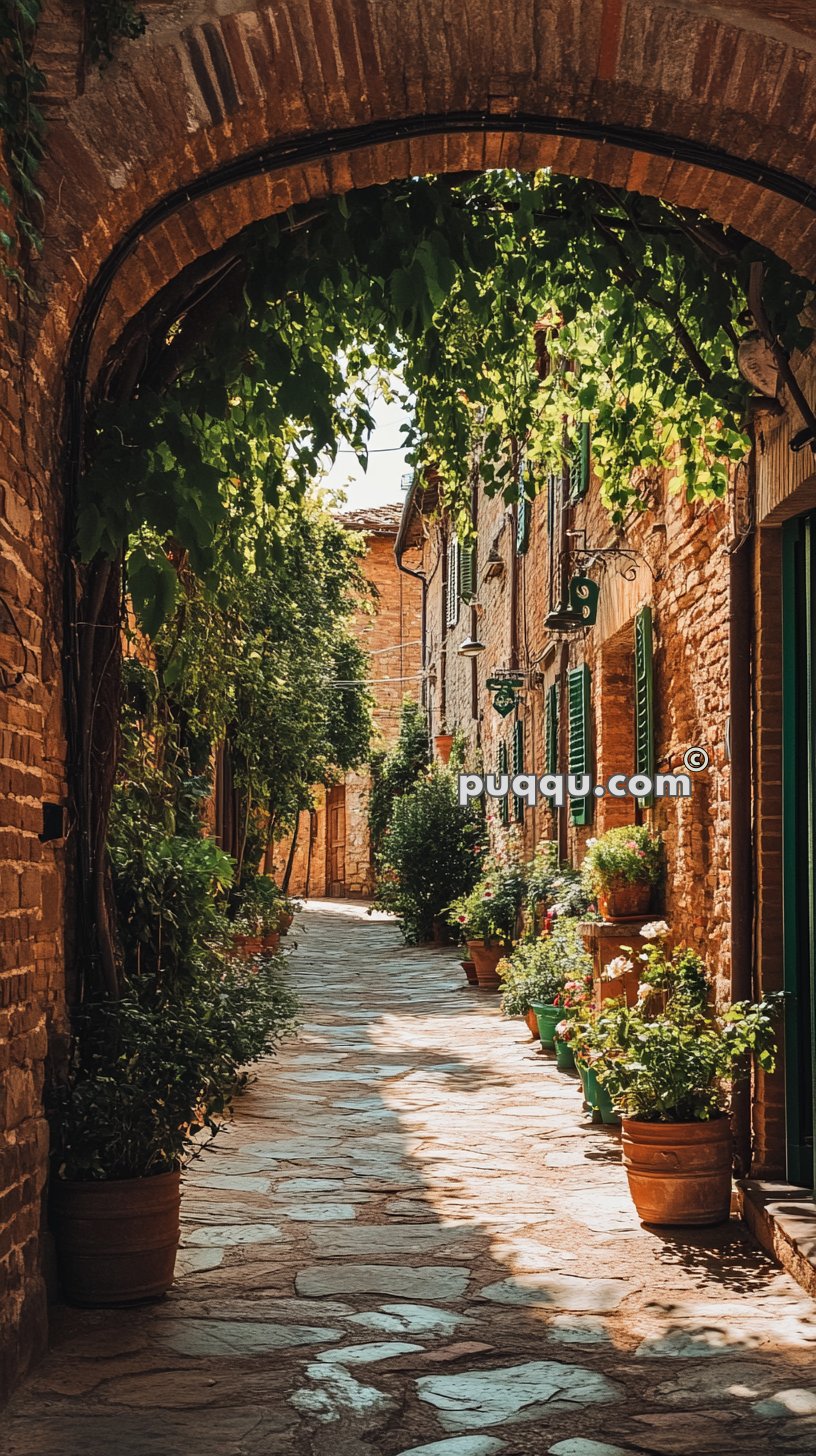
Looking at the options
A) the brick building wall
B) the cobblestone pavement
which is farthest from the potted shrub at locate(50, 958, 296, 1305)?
the brick building wall

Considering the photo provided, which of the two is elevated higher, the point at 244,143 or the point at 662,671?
the point at 244,143

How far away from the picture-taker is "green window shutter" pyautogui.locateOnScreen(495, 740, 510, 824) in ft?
46.9

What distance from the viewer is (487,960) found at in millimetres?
12641

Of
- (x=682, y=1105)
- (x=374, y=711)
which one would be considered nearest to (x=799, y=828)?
(x=682, y=1105)

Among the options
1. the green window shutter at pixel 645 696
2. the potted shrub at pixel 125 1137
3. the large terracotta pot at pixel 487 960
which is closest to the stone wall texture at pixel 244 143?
the potted shrub at pixel 125 1137

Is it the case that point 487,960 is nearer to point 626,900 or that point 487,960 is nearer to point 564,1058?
point 564,1058

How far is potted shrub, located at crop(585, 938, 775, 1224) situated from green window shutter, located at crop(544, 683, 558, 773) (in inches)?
223

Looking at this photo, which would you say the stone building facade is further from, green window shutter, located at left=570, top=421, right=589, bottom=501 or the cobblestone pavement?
the cobblestone pavement

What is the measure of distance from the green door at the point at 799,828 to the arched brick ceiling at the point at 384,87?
1509 mm

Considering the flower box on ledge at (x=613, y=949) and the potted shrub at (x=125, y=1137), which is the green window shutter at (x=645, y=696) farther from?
the potted shrub at (x=125, y=1137)

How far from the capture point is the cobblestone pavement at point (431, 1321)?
3.35 metres

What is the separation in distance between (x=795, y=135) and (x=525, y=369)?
229 cm

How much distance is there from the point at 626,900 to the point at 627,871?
0.17 m

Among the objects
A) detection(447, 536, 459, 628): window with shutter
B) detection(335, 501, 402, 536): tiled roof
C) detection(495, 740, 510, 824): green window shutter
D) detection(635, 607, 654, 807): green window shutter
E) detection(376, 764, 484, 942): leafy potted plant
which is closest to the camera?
detection(635, 607, 654, 807): green window shutter
